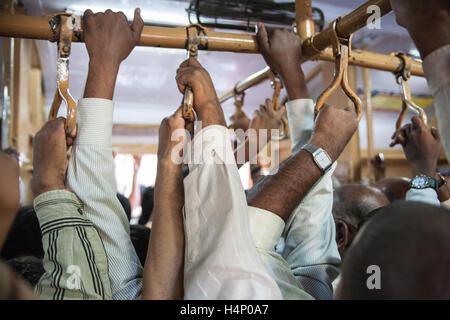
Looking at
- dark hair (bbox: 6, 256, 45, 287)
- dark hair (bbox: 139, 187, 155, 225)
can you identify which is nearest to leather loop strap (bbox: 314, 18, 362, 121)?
dark hair (bbox: 6, 256, 45, 287)

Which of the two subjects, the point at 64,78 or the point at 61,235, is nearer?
the point at 61,235

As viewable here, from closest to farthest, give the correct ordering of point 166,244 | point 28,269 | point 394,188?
1. point 166,244
2. point 28,269
3. point 394,188

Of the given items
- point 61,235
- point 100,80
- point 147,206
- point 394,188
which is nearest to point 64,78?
point 100,80

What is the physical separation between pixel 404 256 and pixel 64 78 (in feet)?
2.15

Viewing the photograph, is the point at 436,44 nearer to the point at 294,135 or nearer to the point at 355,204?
the point at 294,135

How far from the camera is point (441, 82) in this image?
0.50 m

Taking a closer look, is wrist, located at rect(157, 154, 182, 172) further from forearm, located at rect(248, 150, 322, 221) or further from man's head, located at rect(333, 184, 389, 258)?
man's head, located at rect(333, 184, 389, 258)

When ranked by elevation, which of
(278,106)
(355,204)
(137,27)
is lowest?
(355,204)

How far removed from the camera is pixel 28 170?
2531 mm

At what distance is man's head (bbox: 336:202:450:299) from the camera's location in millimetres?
454

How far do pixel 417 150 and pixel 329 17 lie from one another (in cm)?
112

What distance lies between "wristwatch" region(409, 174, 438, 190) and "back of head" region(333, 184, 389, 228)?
0.91 feet

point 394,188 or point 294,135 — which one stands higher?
point 294,135
